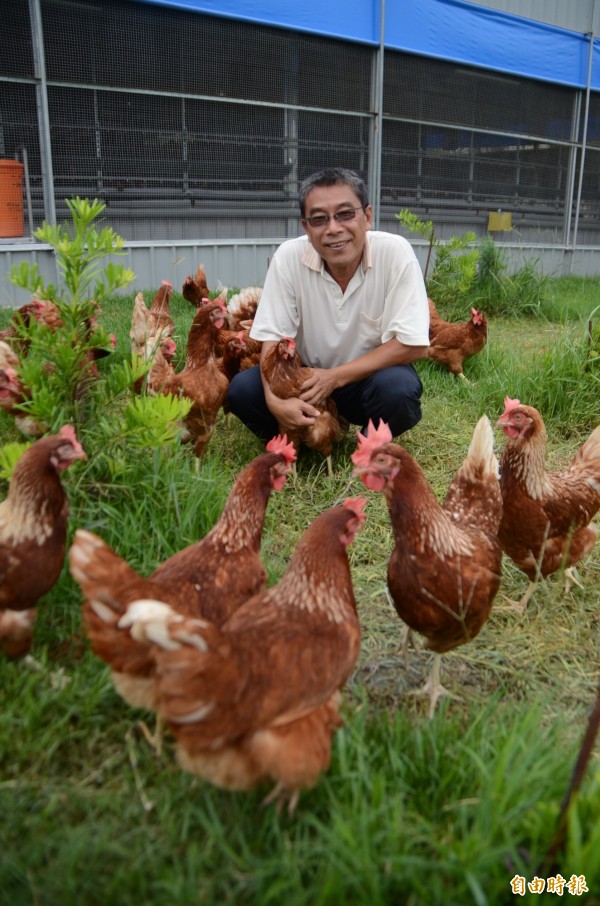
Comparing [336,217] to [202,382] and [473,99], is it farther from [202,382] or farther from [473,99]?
[473,99]

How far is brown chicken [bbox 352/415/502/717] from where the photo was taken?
2.07 meters

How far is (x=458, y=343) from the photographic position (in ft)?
18.3

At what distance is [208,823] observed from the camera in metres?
1.52

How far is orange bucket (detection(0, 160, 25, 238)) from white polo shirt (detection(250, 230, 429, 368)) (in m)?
4.60

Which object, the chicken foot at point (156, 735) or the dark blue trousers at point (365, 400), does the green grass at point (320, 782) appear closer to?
the chicken foot at point (156, 735)

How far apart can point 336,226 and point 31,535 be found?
211 cm

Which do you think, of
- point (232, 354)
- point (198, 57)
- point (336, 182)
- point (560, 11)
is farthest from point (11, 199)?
point (560, 11)

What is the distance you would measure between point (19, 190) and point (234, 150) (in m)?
2.67

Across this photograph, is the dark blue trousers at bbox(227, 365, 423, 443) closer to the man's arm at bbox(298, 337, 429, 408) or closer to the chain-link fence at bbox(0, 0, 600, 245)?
the man's arm at bbox(298, 337, 429, 408)

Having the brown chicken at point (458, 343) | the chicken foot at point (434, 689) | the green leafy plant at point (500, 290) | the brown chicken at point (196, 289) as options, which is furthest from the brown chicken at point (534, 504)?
the green leafy plant at point (500, 290)

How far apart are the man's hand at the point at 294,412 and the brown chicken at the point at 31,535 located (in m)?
1.54

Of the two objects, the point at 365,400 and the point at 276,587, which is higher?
the point at 365,400

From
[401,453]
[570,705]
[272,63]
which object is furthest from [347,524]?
[272,63]

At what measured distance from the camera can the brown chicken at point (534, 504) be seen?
9.09ft
